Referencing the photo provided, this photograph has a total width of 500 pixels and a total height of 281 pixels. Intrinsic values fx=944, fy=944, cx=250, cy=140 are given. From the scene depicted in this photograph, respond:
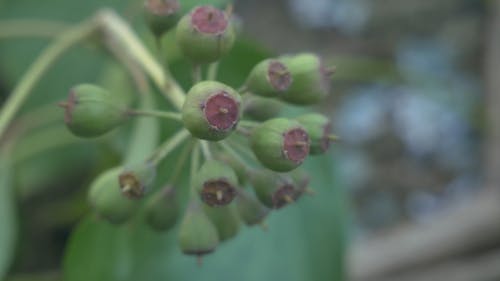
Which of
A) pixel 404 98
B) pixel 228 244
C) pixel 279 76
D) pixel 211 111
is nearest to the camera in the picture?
pixel 211 111

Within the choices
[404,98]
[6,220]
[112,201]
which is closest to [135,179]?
[112,201]

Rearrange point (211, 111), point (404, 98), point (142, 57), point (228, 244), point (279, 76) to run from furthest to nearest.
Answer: point (404, 98) → point (228, 244) → point (142, 57) → point (279, 76) → point (211, 111)

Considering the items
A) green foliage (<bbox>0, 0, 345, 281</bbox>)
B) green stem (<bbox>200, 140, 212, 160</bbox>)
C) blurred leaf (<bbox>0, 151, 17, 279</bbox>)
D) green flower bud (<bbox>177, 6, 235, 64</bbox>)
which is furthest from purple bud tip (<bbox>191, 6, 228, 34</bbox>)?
blurred leaf (<bbox>0, 151, 17, 279</bbox>)

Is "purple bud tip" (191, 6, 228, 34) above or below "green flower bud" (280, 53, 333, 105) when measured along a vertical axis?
above

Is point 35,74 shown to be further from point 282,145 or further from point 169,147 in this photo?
point 282,145

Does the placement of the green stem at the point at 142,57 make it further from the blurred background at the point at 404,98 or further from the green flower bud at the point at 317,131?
the blurred background at the point at 404,98

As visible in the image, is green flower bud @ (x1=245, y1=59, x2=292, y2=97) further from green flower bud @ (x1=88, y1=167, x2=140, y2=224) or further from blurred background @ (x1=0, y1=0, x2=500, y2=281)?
blurred background @ (x1=0, y1=0, x2=500, y2=281)
